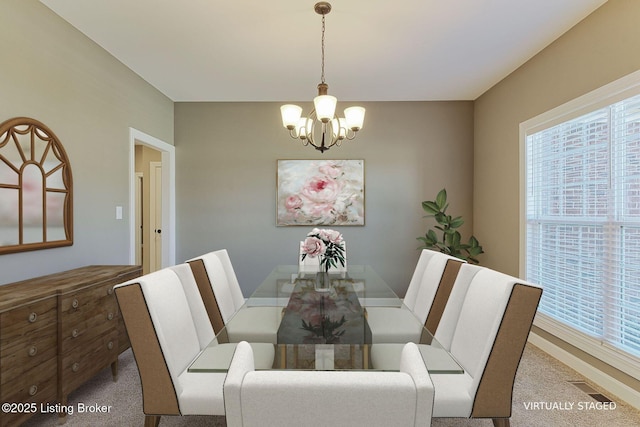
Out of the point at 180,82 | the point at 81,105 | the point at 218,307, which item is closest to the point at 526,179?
the point at 218,307

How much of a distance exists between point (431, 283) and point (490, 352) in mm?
941

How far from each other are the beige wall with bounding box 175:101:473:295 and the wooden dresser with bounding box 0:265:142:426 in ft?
6.57

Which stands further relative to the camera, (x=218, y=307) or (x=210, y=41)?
(x=210, y=41)

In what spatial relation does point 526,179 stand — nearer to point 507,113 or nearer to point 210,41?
point 507,113

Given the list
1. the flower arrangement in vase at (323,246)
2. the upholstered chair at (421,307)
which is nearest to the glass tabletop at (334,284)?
the upholstered chair at (421,307)

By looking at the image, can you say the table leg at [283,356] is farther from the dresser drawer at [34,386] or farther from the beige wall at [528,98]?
the beige wall at [528,98]

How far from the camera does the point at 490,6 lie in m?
2.31

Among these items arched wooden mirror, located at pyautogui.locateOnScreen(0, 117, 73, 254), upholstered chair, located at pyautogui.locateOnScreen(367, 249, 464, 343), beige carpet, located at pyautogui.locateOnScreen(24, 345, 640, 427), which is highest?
arched wooden mirror, located at pyautogui.locateOnScreen(0, 117, 73, 254)

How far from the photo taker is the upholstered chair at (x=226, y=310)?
200 cm

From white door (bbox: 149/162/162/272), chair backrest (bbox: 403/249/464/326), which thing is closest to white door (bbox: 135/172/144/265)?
white door (bbox: 149/162/162/272)

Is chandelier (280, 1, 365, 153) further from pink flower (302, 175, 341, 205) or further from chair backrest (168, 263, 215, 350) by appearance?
pink flower (302, 175, 341, 205)

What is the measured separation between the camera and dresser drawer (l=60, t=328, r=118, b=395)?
1926mm

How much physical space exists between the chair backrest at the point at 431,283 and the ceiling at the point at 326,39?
5.96 feet

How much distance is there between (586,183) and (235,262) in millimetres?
3821
